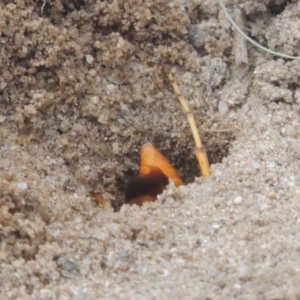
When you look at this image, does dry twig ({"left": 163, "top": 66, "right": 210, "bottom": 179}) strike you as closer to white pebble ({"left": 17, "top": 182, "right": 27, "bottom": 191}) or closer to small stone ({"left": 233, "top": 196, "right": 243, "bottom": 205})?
small stone ({"left": 233, "top": 196, "right": 243, "bottom": 205})

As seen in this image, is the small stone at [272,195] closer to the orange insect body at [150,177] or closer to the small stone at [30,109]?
the orange insect body at [150,177]

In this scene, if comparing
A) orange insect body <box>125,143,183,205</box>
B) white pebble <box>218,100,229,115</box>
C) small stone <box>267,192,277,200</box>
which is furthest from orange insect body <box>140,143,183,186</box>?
small stone <box>267,192,277,200</box>

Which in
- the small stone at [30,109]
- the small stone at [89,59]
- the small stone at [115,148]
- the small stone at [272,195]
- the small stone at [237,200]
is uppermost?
the small stone at [89,59]

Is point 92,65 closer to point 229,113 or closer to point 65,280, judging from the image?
point 229,113

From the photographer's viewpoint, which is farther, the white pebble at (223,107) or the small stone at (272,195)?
the white pebble at (223,107)

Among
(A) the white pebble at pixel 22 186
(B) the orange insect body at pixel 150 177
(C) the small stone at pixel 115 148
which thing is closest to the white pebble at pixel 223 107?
(B) the orange insect body at pixel 150 177
